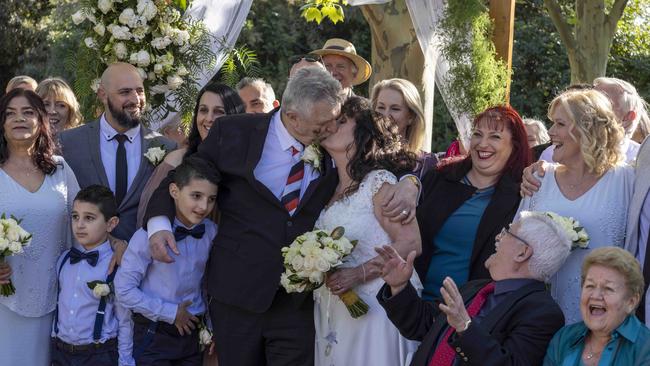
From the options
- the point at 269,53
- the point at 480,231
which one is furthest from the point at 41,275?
the point at 269,53

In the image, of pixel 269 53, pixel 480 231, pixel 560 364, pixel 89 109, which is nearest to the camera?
pixel 560 364

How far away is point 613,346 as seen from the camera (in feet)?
14.6

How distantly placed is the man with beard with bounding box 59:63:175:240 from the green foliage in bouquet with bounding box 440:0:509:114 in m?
2.48

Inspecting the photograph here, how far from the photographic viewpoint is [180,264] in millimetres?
5746

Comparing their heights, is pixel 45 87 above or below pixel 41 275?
above

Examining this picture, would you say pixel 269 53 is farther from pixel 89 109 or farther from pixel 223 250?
pixel 223 250

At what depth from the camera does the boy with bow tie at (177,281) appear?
18.4 ft

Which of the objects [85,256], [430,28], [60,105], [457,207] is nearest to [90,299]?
[85,256]

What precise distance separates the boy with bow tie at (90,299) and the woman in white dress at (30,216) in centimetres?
11

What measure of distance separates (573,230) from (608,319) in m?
0.65

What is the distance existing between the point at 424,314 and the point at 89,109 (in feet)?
12.1

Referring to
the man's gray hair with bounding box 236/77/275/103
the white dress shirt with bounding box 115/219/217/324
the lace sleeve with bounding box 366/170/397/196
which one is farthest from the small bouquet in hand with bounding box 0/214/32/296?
the man's gray hair with bounding box 236/77/275/103

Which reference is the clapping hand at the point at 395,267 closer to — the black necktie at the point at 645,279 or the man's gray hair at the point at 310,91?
the man's gray hair at the point at 310,91

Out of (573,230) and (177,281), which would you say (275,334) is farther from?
(573,230)
